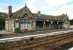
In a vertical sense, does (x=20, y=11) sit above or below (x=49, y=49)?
above

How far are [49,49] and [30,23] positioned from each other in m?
20.3

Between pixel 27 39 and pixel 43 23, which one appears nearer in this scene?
pixel 27 39

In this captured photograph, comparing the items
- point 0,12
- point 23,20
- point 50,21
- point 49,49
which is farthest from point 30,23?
point 49,49

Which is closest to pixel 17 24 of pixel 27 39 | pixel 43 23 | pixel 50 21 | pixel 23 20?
pixel 23 20

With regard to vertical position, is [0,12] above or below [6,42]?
above

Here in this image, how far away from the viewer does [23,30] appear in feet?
104

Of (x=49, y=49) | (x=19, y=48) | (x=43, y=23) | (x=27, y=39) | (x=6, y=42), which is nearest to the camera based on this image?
(x=6, y=42)

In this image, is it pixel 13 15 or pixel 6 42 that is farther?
pixel 13 15

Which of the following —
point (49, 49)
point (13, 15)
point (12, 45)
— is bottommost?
point (49, 49)

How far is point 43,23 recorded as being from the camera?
3672 cm

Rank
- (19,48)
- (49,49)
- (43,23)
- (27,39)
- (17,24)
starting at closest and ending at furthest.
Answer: (19,48) < (27,39) < (49,49) < (17,24) < (43,23)

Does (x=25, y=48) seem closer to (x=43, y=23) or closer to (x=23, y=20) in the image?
(x=23, y=20)

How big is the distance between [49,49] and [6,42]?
4.83m

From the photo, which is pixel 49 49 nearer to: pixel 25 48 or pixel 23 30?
pixel 25 48
